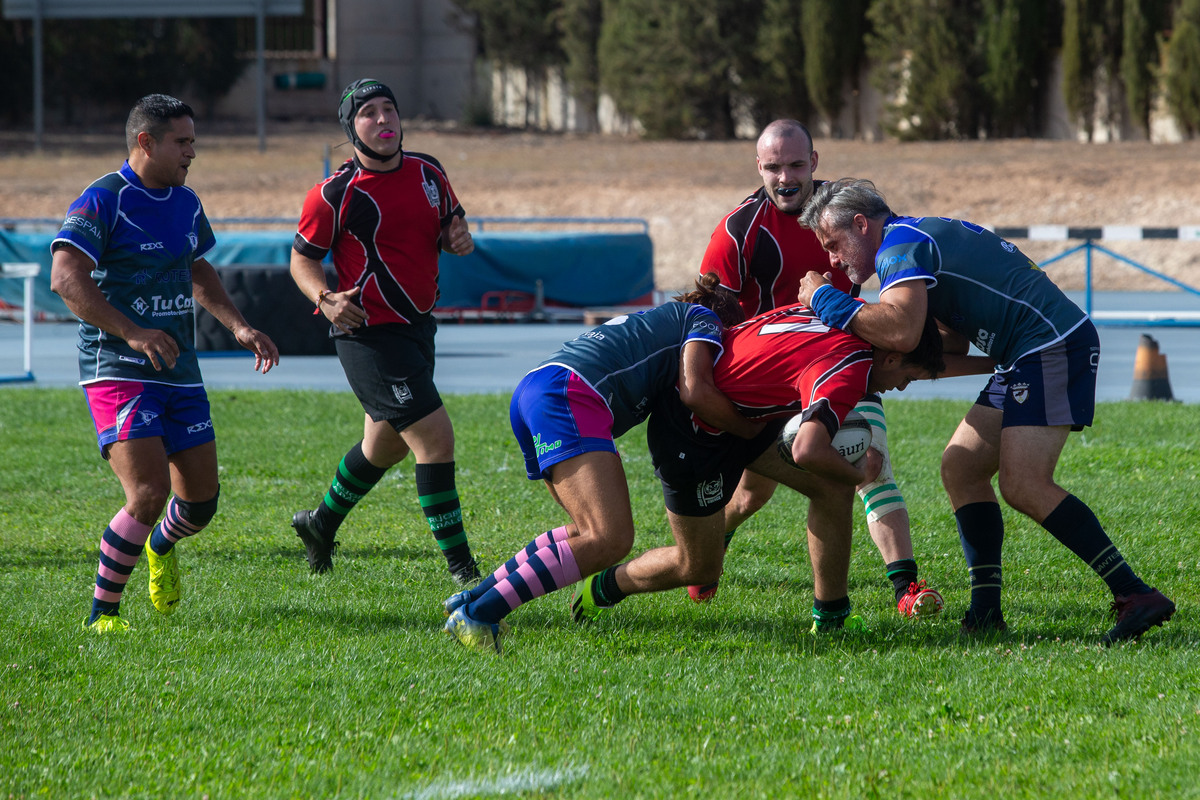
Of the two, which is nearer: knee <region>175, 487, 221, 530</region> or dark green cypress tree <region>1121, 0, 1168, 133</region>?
knee <region>175, 487, 221, 530</region>

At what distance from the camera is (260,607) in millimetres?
5535

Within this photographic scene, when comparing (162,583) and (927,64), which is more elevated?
(927,64)

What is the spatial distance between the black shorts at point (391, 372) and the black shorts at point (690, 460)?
4.71 feet

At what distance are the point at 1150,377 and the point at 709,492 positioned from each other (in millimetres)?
8073

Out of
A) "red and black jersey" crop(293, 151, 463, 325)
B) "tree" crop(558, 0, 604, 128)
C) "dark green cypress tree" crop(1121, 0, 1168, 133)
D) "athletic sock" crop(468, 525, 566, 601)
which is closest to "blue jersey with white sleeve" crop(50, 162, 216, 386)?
"red and black jersey" crop(293, 151, 463, 325)

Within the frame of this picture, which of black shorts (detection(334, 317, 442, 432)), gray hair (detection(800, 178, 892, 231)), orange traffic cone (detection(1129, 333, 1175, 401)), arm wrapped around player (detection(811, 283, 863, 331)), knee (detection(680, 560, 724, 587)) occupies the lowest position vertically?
knee (detection(680, 560, 724, 587))

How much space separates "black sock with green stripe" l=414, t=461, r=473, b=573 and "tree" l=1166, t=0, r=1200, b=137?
33.6 meters

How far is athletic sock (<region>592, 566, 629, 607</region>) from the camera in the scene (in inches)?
205

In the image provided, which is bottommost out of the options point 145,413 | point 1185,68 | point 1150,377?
→ point 1150,377

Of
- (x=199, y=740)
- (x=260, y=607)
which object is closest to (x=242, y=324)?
(x=260, y=607)

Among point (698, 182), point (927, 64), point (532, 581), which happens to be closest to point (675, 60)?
point (927, 64)

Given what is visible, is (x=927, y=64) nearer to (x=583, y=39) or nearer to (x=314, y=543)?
(x=583, y=39)

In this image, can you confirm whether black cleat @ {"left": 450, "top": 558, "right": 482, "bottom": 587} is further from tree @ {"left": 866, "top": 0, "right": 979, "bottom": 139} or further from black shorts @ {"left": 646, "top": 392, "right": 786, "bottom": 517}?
tree @ {"left": 866, "top": 0, "right": 979, "bottom": 139}

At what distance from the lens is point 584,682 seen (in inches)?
177
